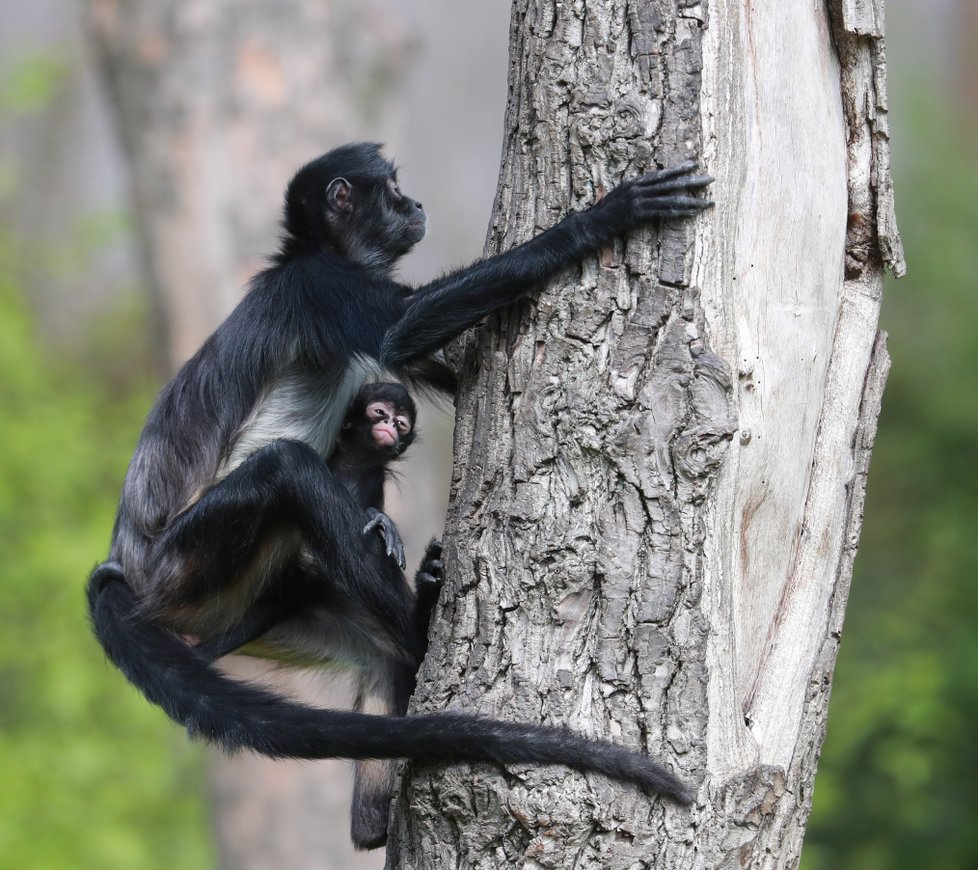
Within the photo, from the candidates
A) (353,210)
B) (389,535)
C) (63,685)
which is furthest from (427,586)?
(63,685)

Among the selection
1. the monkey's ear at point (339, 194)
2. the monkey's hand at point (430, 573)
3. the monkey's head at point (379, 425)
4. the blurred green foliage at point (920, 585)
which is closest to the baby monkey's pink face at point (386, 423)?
the monkey's head at point (379, 425)

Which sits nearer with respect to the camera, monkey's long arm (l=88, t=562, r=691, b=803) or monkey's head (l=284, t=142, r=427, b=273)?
monkey's long arm (l=88, t=562, r=691, b=803)

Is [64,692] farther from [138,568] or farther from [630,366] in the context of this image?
[630,366]

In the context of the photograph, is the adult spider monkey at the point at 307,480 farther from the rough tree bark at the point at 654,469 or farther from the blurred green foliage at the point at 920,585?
the blurred green foliage at the point at 920,585

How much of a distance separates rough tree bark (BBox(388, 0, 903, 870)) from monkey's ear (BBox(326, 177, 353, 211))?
57.5 inches

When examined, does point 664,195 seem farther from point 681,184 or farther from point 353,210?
point 353,210

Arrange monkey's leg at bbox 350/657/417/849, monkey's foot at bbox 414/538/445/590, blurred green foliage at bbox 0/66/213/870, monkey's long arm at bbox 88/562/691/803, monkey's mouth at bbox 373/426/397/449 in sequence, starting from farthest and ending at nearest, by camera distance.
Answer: blurred green foliage at bbox 0/66/213/870, monkey's mouth at bbox 373/426/397/449, monkey's leg at bbox 350/657/417/849, monkey's foot at bbox 414/538/445/590, monkey's long arm at bbox 88/562/691/803

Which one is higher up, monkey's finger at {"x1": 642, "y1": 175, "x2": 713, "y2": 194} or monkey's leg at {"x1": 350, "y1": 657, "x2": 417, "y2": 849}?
monkey's finger at {"x1": 642, "y1": 175, "x2": 713, "y2": 194}

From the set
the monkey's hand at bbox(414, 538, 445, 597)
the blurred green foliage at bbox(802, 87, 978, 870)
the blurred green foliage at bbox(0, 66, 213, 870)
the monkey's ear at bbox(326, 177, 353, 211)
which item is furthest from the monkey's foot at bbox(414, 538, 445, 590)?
the blurred green foliage at bbox(0, 66, 213, 870)

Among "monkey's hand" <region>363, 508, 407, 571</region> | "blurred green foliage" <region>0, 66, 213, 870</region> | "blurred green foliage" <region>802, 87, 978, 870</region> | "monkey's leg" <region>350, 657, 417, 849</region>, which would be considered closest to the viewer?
"monkey's hand" <region>363, 508, 407, 571</region>

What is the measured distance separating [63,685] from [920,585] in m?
7.25

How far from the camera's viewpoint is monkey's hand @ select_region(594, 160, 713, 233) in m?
3.18

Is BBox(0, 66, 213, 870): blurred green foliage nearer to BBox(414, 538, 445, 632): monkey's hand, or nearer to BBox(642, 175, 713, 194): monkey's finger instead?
BBox(414, 538, 445, 632): monkey's hand

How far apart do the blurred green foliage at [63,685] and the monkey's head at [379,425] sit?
527 centimetres
